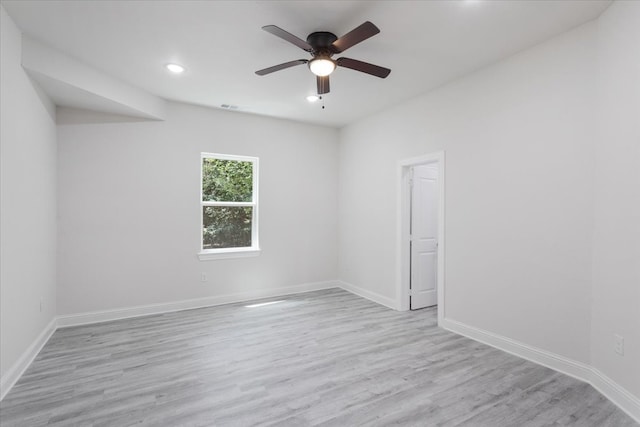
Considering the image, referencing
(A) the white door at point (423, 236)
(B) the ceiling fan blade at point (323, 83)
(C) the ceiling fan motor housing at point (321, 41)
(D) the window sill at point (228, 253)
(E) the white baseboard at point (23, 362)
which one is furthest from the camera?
(D) the window sill at point (228, 253)

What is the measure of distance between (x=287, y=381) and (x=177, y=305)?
253cm

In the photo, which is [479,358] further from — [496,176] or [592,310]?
[496,176]

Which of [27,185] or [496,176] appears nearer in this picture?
[27,185]

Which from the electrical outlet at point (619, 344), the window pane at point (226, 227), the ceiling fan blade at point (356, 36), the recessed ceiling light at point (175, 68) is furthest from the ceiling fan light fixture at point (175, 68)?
the electrical outlet at point (619, 344)

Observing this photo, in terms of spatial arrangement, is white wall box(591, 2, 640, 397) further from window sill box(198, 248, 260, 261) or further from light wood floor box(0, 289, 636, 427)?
window sill box(198, 248, 260, 261)

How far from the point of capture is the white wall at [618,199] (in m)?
2.13

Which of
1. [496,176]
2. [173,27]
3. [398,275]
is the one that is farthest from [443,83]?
[173,27]

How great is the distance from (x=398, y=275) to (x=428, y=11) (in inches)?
125

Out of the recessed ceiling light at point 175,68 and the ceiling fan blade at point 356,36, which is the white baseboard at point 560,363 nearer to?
the ceiling fan blade at point 356,36

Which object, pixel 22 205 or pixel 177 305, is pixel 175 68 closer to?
pixel 22 205

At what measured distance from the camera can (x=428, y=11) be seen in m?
2.35

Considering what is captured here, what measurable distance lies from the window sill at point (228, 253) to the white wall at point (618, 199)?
4083 mm

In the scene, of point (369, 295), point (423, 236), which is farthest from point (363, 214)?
point (369, 295)

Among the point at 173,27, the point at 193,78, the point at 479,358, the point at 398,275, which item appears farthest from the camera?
the point at 398,275
